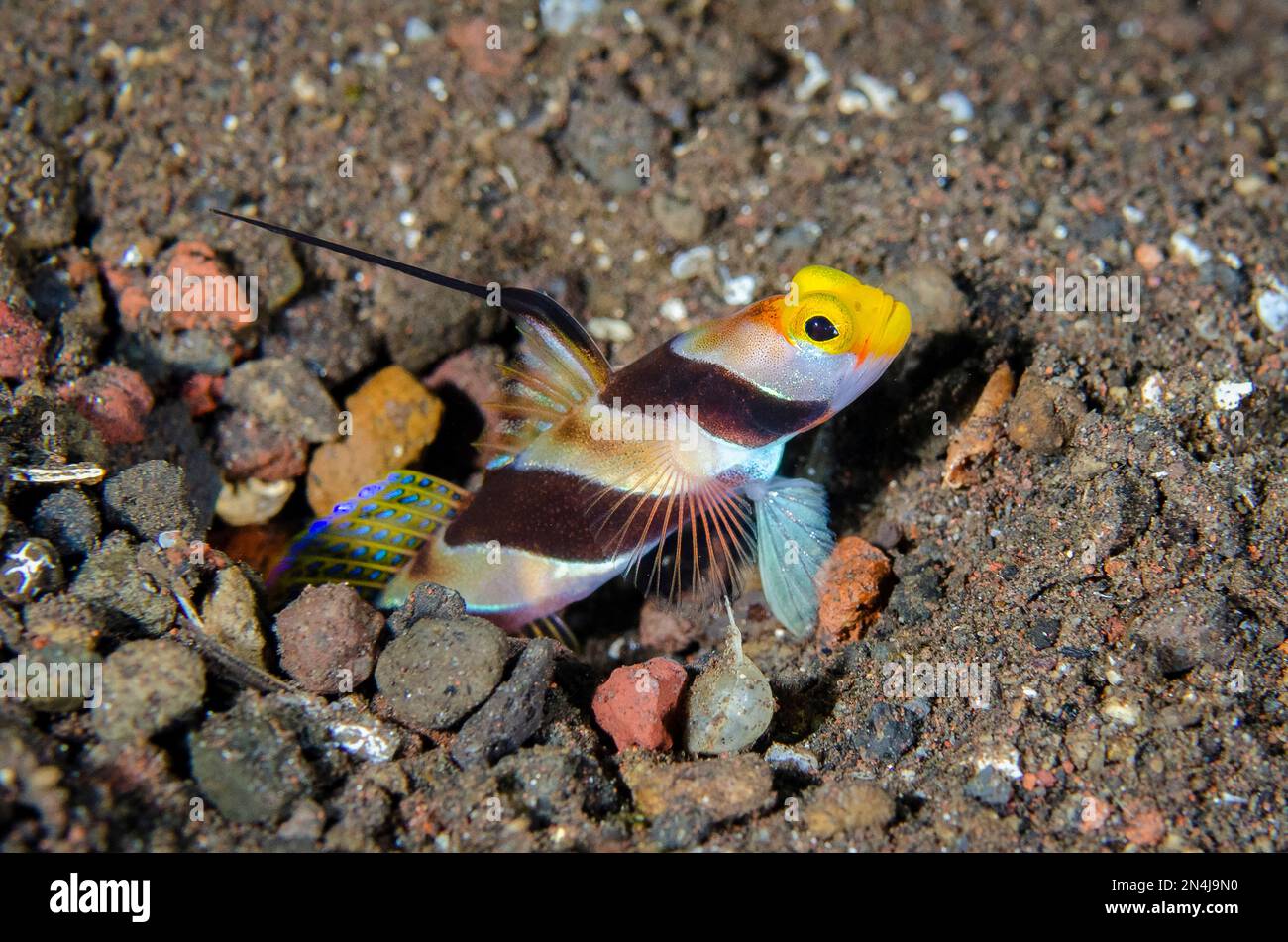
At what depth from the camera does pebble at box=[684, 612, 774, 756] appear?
3.12m

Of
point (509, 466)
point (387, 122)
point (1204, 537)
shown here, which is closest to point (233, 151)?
point (387, 122)

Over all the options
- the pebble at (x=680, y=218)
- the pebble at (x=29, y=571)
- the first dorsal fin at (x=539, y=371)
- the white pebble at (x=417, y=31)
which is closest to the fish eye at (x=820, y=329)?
the first dorsal fin at (x=539, y=371)

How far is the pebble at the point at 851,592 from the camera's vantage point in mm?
3662

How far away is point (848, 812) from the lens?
2.65 metres

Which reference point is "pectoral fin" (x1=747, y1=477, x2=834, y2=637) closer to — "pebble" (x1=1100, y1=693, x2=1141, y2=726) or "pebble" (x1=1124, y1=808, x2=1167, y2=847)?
"pebble" (x1=1100, y1=693, x2=1141, y2=726)

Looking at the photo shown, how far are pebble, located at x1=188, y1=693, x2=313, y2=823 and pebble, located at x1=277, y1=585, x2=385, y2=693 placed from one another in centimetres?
40

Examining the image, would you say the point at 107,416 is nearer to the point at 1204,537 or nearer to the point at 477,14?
the point at 477,14

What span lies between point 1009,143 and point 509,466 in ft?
11.8

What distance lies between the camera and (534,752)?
112 inches

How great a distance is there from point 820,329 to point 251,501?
3.25 meters

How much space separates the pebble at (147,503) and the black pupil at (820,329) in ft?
8.45
